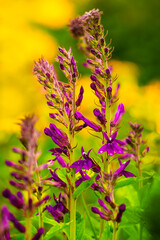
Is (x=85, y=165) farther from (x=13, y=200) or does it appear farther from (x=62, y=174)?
(x=13, y=200)

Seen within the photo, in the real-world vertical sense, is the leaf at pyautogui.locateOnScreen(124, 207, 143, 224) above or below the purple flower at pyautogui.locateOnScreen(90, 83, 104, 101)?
below

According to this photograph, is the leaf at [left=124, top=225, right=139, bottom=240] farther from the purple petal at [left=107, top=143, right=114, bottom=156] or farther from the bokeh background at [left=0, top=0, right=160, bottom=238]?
the bokeh background at [left=0, top=0, right=160, bottom=238]

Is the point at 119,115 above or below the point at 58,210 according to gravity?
above

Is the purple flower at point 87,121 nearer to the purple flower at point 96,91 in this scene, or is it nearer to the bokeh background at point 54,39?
the purple flower at point 96,91

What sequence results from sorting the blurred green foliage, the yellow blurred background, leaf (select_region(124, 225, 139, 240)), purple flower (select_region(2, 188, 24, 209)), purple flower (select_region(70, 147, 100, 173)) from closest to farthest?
purple flower (select_region(2, 188, 24, 209)) → purple flower (select_region(70, 147, 100, 173)) → leaf (select_region(124, 225, 139, 240)) → the yellow blurred background → the blurred green foliage

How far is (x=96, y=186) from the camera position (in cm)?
75

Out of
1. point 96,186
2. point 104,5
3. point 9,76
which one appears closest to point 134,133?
point 96,186

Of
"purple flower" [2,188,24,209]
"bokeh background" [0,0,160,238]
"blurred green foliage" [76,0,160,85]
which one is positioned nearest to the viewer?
"purple flower" [2,188,24,209]

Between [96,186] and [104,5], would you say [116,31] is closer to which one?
[104,5]

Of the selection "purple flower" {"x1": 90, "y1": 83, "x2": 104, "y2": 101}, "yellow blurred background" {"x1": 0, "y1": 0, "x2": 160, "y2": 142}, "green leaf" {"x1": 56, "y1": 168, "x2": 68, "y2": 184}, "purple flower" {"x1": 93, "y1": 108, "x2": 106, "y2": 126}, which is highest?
"yellow blurred background" {"x1": 0, "y1": 0, "x2": 160, "y2": 142}

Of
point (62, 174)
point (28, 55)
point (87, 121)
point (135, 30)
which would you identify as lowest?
point (62, 174)

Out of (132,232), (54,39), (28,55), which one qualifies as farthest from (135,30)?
(132,232)

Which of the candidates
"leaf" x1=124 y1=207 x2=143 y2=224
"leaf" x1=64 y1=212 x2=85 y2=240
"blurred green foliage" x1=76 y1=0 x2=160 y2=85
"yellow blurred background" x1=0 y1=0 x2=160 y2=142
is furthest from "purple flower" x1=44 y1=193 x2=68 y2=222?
"blurred green foliage" x1=76 y1=0 x2=160 y2=85

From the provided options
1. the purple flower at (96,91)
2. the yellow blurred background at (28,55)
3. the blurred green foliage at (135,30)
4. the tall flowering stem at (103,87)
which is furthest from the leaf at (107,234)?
the blurred green foliage at (135,30)
